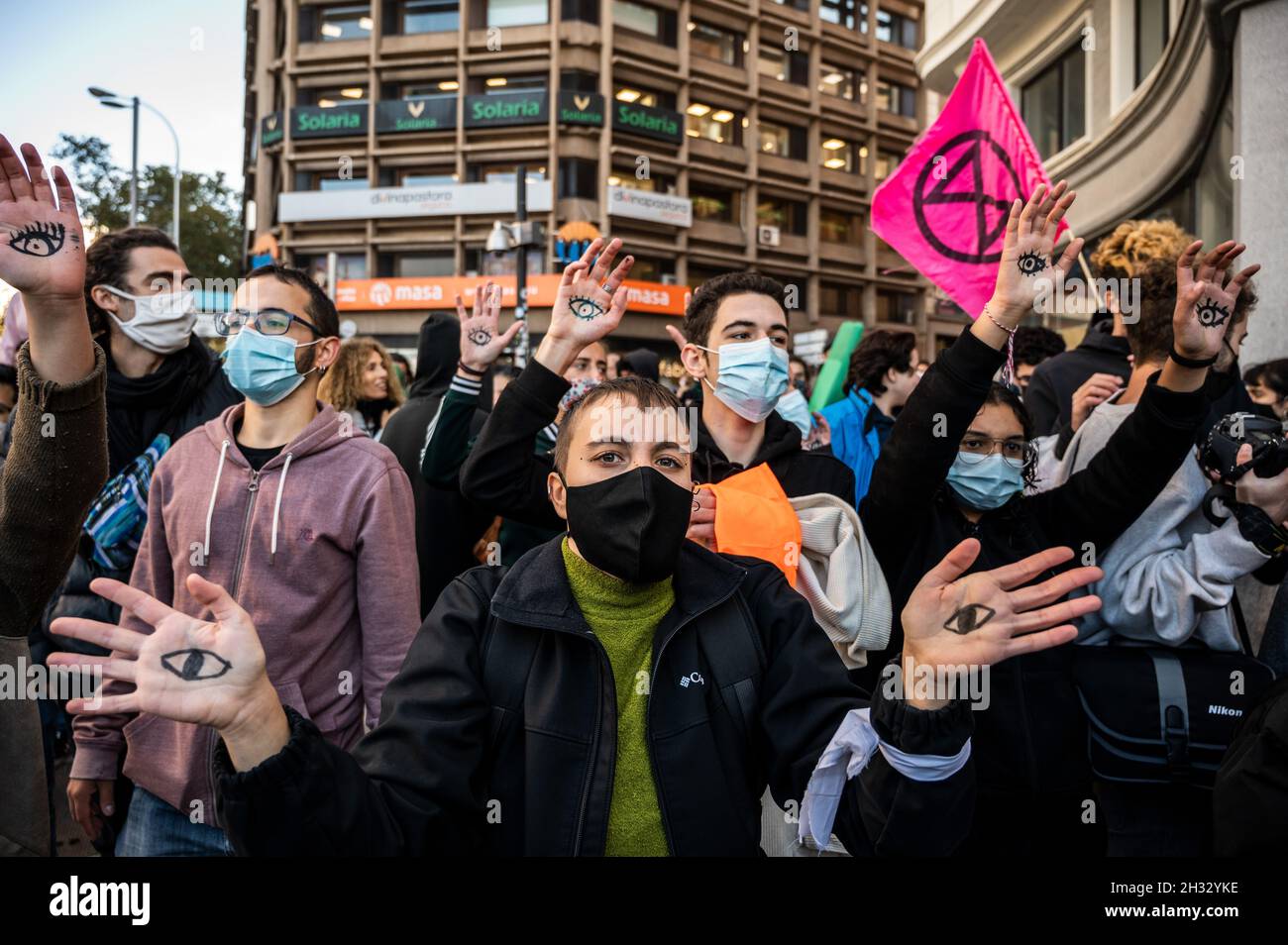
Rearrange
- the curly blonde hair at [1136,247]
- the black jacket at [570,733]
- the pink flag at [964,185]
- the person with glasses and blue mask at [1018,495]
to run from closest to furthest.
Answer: the black jacket at [570,733] → the person with glasses and blue mask at [1018,495] → the pink flag at [964,185] → the curly blonde hair at [1136,247]

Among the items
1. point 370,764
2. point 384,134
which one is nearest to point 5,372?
point 370,764

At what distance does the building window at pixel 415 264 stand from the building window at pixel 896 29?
71.0ft

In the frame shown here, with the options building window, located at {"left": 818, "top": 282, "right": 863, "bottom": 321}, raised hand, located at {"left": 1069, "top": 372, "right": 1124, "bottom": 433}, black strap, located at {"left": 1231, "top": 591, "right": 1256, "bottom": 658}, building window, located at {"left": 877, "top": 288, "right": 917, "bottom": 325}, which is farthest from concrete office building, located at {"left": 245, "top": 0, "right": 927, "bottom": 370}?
black strap, located at {"left": 1231, "top": 591, "right": 1256, "bottom": 658}

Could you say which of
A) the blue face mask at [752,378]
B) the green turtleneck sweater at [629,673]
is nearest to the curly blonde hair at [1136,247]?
the blue face mask at [752,378]

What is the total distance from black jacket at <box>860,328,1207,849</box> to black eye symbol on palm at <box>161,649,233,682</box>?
1914mm

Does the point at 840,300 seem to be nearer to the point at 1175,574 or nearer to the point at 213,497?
the point at 1175,574

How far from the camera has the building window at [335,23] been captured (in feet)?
110

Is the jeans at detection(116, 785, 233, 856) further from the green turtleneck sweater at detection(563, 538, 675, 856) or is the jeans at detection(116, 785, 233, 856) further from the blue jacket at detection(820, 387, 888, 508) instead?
the blue jacket at detection(820, 387, 888, 508)

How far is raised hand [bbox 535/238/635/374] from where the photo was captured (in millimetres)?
2916

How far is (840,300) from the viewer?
125 feet

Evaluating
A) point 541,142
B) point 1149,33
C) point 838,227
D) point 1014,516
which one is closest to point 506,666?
point 1014,516

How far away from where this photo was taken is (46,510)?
6.73 feet

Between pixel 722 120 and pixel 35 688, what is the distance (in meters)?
36.6

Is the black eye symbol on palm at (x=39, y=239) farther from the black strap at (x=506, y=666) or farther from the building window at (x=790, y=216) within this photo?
the building window at (x=790, y=216)
